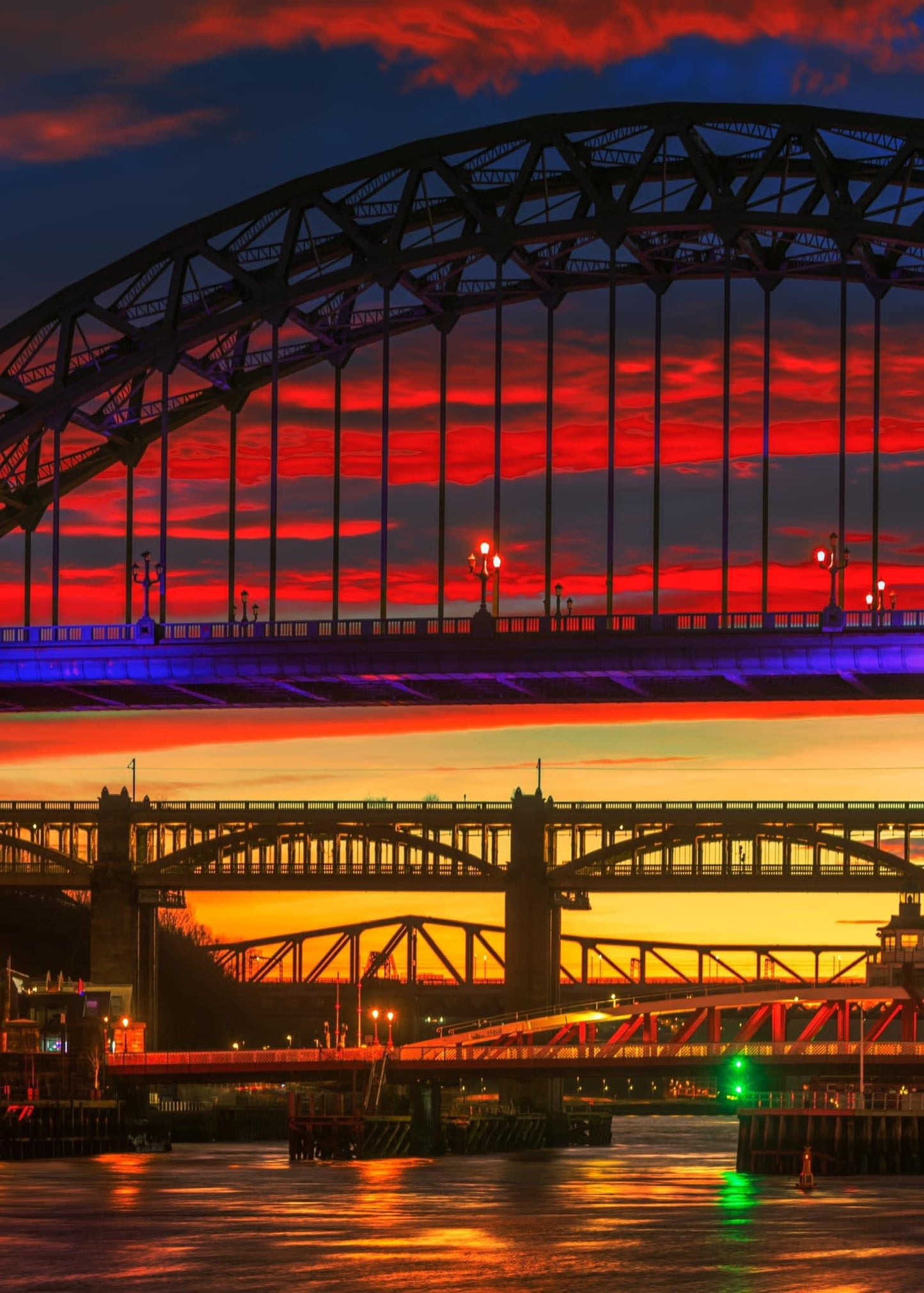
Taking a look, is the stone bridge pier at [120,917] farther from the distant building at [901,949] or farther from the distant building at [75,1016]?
the distant building at [901,949]

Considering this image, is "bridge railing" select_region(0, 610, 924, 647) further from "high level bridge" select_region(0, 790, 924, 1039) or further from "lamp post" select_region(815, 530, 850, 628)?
"high level bridge" select_region(0, 790, 924, 1039)

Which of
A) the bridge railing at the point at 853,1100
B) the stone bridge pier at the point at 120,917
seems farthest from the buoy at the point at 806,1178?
the stone bridge pier at the point at 120,917

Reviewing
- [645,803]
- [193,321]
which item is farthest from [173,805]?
[193,321]

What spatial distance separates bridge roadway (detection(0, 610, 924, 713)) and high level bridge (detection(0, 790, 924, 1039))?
4166 cm

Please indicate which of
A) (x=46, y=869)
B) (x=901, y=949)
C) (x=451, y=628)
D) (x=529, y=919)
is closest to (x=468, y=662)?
(x=451, y=628)

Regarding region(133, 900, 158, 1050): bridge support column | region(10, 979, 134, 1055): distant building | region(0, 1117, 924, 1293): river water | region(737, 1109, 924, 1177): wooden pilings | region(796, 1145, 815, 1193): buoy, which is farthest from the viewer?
region(133, 900, 158, 1050): bridge support column

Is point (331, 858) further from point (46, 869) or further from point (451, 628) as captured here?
point (451, 628)

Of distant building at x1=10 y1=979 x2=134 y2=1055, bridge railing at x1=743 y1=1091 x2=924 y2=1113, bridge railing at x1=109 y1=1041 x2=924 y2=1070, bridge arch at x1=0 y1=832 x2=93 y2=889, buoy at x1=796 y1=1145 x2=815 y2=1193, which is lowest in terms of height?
buoy at x1=796 y1=1145 x2=815 y2=1193

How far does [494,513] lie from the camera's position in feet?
343

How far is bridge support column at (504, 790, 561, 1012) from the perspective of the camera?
153 m

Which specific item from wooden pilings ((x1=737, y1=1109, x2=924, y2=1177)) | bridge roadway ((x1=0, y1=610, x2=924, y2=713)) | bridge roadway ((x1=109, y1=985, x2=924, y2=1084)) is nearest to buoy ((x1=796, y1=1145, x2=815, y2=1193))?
wooden pilings ((x1=737, y1=1109, x2=924, y2=1177))

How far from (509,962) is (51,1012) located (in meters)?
31.9

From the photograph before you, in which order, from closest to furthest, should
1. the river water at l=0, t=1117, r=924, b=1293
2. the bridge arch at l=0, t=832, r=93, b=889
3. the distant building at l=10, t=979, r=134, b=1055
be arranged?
the river water at l=0, t=1117, r=924, b=1293 → the distant building at l=10, t=979, r=134, b=1055 → the bridge arch at l=0, t=832, r=93, b=889

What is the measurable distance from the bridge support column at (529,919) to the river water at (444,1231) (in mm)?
42779
